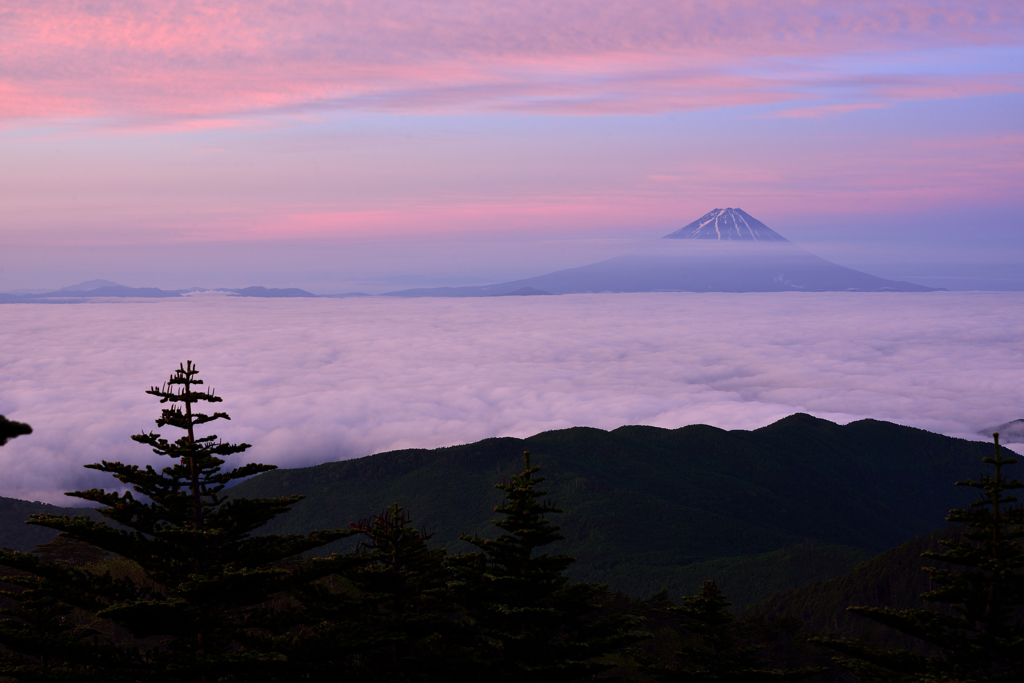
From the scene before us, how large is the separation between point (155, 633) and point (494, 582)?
37.9 ft

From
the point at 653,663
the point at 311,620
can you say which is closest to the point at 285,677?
the point at 311,620

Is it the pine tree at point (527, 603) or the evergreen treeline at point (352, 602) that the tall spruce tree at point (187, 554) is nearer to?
the evergreen treeline at point (352, 602)

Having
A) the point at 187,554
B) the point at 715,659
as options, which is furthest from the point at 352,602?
the point at 715,659

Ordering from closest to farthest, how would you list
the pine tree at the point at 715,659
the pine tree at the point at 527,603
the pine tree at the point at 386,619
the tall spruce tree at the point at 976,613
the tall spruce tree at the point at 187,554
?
the tall spruce tree at the point at 187,554 → the tall spruce tree at the point at 976,613 → the pine tree at the point at 386,619 → the pine tree at the point at 527,603 → the pine tree at the point at 715,659

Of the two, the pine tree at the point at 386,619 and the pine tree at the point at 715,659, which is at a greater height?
the pine tree at the point at 386,619

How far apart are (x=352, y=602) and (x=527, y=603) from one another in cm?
682

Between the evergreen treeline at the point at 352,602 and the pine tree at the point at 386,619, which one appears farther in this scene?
the pine tree at the point at 386,619

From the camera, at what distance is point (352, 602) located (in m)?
25.8

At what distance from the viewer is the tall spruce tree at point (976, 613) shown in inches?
957

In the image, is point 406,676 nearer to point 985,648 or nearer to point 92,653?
point 92,653

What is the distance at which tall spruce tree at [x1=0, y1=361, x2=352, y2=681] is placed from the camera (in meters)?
21.2

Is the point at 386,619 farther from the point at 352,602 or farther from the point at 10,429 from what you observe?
the point at 10,429

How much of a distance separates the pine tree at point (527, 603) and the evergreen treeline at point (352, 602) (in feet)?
0.23

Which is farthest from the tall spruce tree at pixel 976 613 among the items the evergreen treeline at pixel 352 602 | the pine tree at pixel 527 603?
the pine tree at pixel 527 603
